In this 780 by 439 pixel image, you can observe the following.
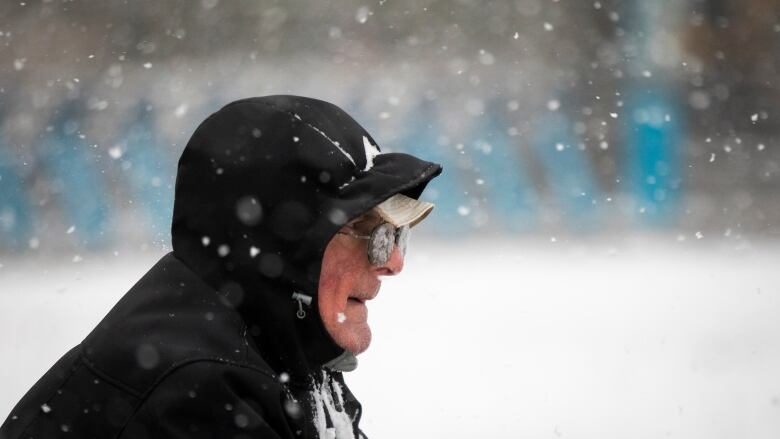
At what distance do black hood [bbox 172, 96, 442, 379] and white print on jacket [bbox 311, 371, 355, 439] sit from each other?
0.11m

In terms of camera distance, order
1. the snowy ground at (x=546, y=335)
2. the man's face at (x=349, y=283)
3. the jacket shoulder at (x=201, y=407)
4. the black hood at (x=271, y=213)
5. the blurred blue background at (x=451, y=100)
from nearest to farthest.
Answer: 1. the jacket shoulder at (x=201, y=407)
2. the black hood at (x=271, y=213)
3. the man's face at (x=349, y=283)
4. the snowy ground at (x=546, y=335)
5. the blurred blue background at (x=451, y=100)

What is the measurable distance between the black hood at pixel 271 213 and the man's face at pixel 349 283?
5 cm

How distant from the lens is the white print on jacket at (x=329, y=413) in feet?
5.95

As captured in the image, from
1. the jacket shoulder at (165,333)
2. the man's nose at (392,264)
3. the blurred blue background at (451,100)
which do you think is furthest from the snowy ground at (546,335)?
the jacket shoulder at (165,333)

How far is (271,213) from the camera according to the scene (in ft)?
5.55

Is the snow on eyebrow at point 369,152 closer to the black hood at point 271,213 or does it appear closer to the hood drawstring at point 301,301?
the black hood at point 271,213

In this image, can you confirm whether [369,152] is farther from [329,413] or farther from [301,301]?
[329,413]

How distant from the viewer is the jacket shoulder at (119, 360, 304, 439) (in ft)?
4.65

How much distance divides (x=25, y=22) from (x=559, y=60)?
482cm

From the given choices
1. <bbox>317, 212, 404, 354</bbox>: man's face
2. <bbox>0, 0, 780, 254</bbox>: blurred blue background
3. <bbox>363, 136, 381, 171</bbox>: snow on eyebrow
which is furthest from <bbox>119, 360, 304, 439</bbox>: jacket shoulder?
<bbox>0, 0, 780, 254</bbox>: blurred blue background

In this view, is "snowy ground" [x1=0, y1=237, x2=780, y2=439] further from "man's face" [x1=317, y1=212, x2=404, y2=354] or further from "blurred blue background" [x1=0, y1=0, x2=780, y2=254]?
"man's face" [x1=317, y1=212, x2=404, y2=354]

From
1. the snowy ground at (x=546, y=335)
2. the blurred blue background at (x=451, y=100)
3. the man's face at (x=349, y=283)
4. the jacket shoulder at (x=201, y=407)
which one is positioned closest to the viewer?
the jacket shoulder at (x=201, y=407)

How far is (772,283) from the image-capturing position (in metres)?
5.69

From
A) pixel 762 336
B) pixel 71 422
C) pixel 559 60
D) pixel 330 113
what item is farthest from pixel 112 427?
pixel 559 60
